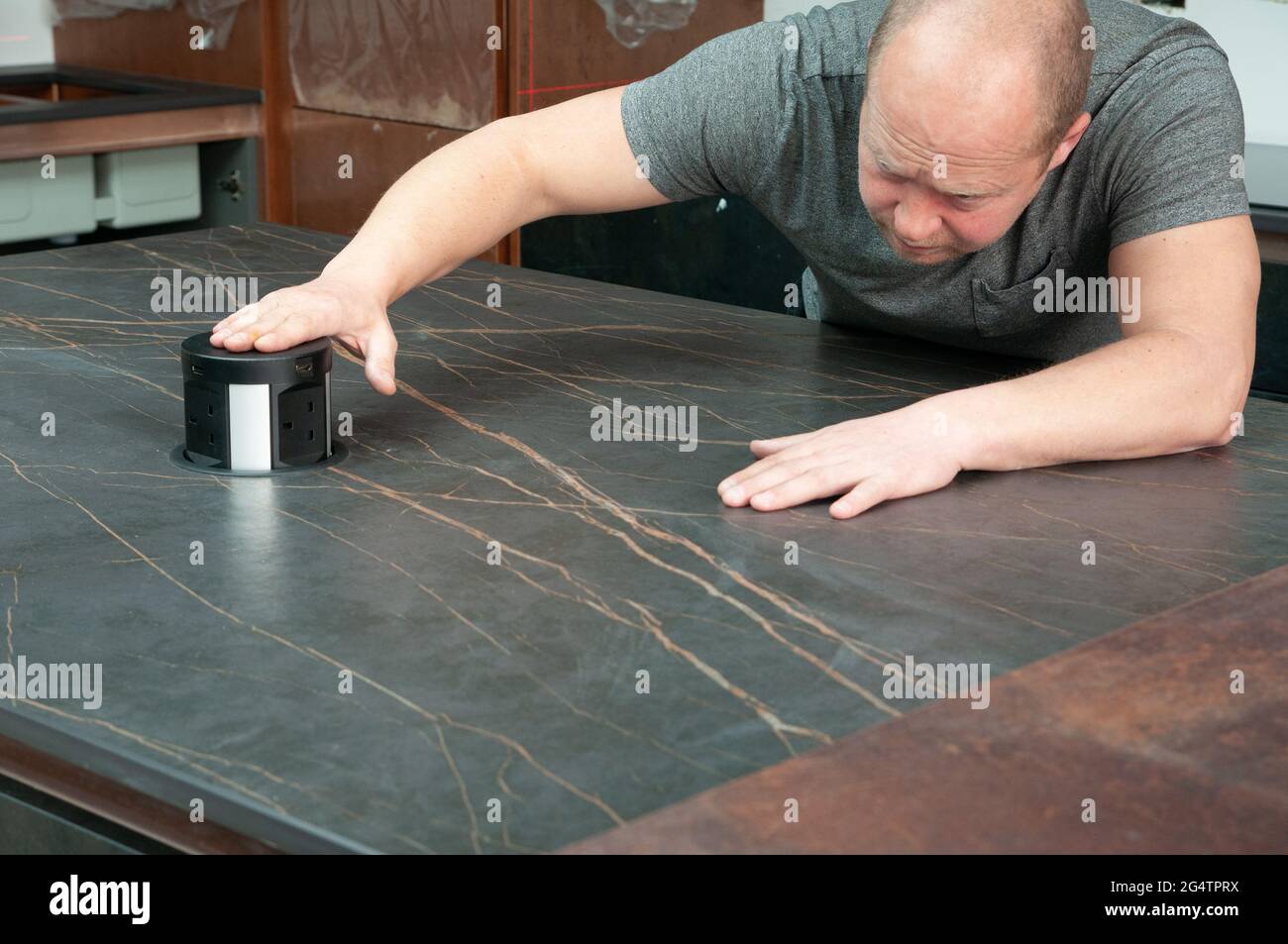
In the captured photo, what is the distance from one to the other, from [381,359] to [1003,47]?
556 millimetres

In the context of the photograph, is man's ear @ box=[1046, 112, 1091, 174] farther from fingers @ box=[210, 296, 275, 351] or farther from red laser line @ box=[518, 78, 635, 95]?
red laser line @ box=[518, 78, 635, 95]

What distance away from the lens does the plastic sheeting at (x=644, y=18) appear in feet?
9.95

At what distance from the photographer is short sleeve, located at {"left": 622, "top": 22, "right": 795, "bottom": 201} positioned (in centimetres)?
152

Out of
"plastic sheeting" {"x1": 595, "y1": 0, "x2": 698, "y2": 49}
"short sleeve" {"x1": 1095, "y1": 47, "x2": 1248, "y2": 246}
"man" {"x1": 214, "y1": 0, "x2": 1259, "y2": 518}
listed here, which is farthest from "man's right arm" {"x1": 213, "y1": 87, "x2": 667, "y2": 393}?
"plastic sheeting" {"x1": 595, "y1": 0, "x2": 698, "y2": 49}

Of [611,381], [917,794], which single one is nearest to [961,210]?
[611,381]

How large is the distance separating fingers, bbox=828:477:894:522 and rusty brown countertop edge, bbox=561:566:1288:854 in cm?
28

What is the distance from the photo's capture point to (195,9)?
3203 millimetres

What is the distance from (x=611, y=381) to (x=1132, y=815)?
2.67 feet

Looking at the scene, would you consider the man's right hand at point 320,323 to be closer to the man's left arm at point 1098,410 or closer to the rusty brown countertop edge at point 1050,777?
the man's left arm at point 1098,410

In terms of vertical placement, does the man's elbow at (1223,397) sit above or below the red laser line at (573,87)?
below

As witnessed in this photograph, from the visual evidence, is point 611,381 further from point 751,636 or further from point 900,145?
point 751,636

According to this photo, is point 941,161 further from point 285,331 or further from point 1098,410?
point 285,331

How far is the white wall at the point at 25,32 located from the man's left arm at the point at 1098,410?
9.12 ft

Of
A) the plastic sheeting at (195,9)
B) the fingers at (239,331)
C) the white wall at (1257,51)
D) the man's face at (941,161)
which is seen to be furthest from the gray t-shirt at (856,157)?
the plastic sheeting at (195,9)
